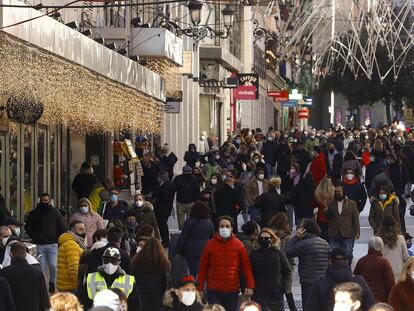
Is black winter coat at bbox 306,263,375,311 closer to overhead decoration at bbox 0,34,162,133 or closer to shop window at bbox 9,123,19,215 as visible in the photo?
overhead decoration at bbox 0,34,162,133

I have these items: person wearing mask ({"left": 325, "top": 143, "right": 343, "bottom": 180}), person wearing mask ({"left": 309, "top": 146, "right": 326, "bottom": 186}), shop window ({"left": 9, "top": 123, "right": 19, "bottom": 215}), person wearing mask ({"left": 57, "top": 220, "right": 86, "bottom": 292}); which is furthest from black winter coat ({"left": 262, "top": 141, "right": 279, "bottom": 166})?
person wearing mask ({"left": 57, "top": 220, "right": 86, "bottom": 292})

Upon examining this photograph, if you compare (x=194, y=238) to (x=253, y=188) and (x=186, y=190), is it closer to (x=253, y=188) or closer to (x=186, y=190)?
(x=186, y=190)

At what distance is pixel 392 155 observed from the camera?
3450 cm

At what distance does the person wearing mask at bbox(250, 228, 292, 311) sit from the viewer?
17.1 metres

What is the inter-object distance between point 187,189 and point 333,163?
36.4 feet

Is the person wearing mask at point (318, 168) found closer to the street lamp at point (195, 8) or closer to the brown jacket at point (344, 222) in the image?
the street lamp at point (195, 8)

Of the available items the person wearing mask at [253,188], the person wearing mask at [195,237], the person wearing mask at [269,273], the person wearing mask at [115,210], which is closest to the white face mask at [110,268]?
the person wearing mask at [269,273]

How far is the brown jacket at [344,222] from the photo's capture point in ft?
74.7

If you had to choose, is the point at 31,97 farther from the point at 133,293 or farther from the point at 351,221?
the point at 133,293

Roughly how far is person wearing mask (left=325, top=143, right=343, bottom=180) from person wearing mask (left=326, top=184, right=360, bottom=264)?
15637mm

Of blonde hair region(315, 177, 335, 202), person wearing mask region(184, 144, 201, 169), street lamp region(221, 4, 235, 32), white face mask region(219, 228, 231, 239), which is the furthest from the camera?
person wearing mask region(184, 144, 201, 169)

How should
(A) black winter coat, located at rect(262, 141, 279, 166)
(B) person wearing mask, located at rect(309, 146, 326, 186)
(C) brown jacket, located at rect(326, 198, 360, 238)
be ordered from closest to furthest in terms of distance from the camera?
1. (C) brown jacket, located at rect(326, 198, 360, 238)
2. (B) person wearing mask, located at rect(309, 146, 326, 186)
3. (A) black winter coat, located at rect(262, 141, 279, 166)

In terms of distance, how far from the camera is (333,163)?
131 feet

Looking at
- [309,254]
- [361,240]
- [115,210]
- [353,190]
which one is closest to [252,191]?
[361,240]
